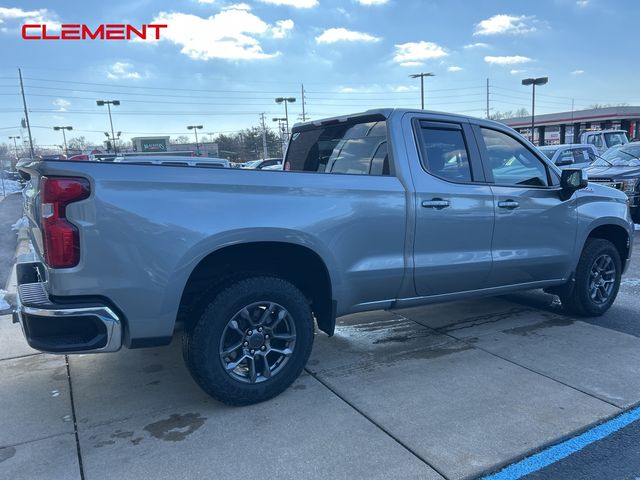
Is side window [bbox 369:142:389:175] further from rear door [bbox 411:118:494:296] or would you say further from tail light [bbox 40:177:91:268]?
tail light [bbox 40:177:91:268]

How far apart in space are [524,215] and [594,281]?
1379 mm

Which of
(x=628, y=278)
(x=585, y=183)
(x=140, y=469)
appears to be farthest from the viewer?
(x=628, y=278)

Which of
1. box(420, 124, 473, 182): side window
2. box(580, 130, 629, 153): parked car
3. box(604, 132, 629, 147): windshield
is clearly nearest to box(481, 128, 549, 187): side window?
box(420, 124, 473, 182): side window

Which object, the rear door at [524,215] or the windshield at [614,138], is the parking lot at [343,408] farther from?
the windshield at [614,138]

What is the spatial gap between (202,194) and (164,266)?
18.6 inches

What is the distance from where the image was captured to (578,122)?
1727 inches

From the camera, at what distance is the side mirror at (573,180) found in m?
4.63

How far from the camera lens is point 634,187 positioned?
11.1 metres

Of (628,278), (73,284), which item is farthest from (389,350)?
(628,278)

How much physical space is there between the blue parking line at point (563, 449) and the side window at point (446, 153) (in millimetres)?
2015

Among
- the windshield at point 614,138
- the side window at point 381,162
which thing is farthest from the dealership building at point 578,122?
the side window at point 381,162

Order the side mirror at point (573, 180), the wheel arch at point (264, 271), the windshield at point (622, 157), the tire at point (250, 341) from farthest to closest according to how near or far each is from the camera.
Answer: the windshield at point (622, 157) → the side mirror at point (573, 180) → the wheel arch at point (264, 271) → the tire at point (250, 341)

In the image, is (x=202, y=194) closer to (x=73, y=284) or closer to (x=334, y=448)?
(x=73, y=284)

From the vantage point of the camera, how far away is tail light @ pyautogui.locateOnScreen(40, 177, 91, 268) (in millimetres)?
2713
